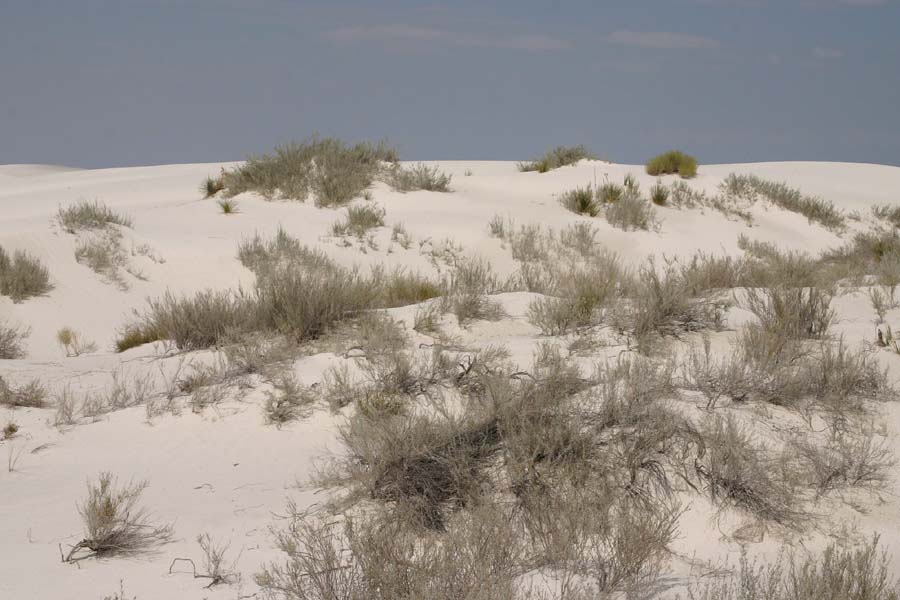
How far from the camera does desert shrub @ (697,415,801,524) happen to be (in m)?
3.96

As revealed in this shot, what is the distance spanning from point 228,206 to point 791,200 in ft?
37.0

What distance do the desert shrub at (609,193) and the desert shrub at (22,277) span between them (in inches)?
378

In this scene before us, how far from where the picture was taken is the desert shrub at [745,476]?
396cm

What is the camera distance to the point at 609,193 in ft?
50.5

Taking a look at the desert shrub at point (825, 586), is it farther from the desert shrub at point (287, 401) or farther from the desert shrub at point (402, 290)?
the desert shrub at point (402, 290)

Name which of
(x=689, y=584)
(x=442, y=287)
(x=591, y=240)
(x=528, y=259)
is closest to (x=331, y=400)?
(x=689, y=584)

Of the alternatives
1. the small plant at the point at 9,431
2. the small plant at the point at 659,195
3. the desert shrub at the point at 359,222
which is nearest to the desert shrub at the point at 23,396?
the small plant at the point at 9,431

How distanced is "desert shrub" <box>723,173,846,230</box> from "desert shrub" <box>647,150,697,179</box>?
34.3 inches

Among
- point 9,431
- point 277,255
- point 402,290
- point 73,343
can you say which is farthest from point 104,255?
point 9,431

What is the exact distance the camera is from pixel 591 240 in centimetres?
1319

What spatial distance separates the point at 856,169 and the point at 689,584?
84.5ft

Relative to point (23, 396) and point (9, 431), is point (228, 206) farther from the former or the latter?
point (9, 431)

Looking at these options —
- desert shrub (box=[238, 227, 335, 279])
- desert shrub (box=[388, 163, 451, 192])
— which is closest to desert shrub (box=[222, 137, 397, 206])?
desert shrub (box=[388, 163, 451, 192])

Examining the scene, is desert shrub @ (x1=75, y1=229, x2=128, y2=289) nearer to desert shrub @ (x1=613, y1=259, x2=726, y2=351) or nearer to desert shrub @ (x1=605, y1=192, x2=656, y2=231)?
desert shrub @ (x1=613, y1=259, x2=726, y2=351)
